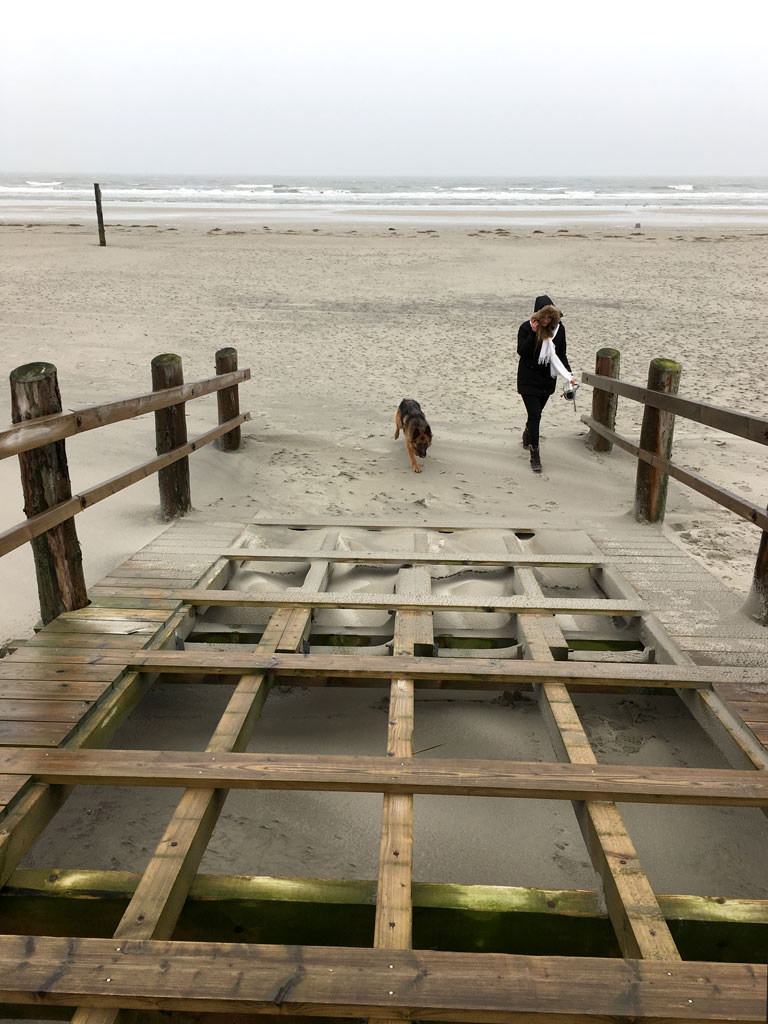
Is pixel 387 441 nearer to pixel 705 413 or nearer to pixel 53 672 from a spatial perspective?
pixel 705 413

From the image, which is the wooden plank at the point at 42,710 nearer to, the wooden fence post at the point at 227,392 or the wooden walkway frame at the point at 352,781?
the wooden walkway frame at the point at 352,781

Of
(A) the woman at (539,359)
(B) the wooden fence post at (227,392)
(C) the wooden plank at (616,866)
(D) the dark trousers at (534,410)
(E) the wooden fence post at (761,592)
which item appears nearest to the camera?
(C) the wooden plank at (616,866)

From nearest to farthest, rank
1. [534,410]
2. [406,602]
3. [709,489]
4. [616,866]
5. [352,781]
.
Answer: [616,866] → [352,781] → [406,602] → [709,489] → [534,410]

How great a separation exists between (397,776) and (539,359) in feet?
16.4

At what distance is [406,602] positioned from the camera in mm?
3744

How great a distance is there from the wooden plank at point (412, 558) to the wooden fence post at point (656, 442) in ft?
4.03

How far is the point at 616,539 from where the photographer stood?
489 cm

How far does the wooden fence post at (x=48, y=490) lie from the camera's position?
131 inches

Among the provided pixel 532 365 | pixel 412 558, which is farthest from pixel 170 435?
pixel 532 365

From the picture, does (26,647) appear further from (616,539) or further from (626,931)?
(616,539)

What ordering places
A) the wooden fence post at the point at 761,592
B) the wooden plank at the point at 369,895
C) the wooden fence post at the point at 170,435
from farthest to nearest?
the wooden fence post at the point at 170,435 → the wooden fence post at the point at 761,592 → the wooden plank at the point at 369,895

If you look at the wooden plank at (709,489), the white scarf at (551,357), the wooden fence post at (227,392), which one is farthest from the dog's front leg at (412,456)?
the wooden plank at (709,489)

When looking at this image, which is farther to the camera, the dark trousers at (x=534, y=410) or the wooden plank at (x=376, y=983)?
the dark trousers at (x=534, y=410)

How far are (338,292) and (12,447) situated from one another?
1293 cm
